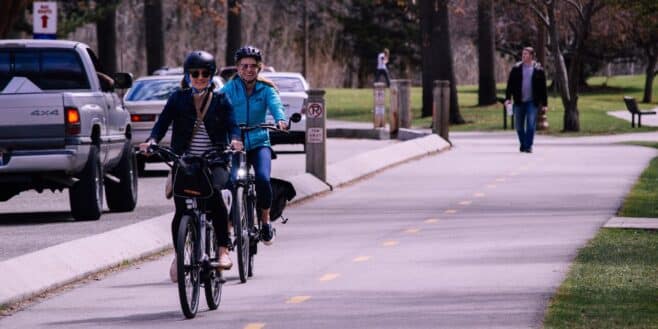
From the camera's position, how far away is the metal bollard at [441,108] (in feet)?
117

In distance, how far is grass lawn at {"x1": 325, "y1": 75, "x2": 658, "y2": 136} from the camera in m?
44.8

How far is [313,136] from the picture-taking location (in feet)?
78.7

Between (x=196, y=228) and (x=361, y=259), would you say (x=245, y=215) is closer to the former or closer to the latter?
(x=361, y=259)

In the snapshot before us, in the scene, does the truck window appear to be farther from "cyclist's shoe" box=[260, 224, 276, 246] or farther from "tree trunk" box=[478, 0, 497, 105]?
"tree trunk" box=[478, 0, 497, 105]

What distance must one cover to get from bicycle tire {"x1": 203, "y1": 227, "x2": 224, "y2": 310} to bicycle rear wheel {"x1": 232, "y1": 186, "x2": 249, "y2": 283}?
0.86 m

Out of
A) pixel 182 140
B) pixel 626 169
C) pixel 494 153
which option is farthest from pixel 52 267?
pixel 494 153

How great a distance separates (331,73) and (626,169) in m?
47.3

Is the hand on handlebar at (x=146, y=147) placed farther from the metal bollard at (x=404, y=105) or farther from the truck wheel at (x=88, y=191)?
the metal bollard at (x=404, y=105)

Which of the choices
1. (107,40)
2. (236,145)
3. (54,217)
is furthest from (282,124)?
(107,40)

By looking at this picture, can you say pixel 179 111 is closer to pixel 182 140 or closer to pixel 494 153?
pixel 182 140

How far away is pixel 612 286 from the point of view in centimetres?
1262

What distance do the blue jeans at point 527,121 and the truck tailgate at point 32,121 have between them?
49.8ft

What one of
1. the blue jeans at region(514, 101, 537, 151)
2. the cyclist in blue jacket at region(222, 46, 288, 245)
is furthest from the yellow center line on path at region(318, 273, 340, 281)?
the blue jeans at region(514, 101, 537, 151)

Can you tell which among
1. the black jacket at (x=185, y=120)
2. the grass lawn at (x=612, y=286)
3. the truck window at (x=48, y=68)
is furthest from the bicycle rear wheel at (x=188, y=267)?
the truck window at (x=48, y=68)
